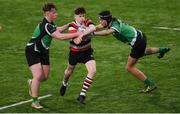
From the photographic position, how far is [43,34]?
46.7 ft

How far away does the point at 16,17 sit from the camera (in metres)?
25.7

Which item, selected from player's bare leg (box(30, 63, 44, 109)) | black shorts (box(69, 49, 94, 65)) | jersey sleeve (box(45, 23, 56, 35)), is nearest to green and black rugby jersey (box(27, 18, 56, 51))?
jersey sleeve (box(45, 23, 56, 35))

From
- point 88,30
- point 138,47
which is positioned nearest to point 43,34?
point 88,30

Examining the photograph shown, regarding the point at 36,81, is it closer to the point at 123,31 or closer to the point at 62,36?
the point at 62,36

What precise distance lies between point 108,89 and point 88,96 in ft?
2.95

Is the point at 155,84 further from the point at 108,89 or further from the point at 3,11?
the point at 3,11

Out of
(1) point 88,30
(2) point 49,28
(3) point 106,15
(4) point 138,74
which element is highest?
(2) point 49,28

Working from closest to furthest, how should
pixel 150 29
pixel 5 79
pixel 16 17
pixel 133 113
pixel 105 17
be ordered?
1. pixel 133 113
2. pixel 105 17
3. pixel 5 79
4. pixel 150 29
5. pixel 16 17

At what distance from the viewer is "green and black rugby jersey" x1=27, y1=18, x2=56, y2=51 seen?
46.1 ft

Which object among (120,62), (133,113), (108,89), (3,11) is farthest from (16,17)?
(133,113)

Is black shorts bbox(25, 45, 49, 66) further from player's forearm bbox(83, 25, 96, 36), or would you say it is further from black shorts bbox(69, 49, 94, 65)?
player's forearm bbox(83, 25, 96, 36)

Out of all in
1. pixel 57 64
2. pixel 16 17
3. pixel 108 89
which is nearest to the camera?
pixel 108 89

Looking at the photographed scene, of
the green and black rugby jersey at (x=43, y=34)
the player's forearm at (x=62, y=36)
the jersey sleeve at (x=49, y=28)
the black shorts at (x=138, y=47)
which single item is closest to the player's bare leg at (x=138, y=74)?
the black shorts at (x=138, y=47)

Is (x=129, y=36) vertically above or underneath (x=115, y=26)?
underneath
